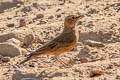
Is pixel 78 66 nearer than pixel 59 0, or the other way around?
pixel 78 66

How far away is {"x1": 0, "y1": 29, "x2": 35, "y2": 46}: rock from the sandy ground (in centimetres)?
18

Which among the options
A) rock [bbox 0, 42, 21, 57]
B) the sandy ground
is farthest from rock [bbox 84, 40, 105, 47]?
rock [bbox 0, 42, 21, 57]

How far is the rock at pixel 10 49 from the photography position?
10516 mm

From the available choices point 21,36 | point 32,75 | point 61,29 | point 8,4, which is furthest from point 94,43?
point 8,4

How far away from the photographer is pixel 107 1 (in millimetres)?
14062

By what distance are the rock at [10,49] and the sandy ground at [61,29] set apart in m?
0.14

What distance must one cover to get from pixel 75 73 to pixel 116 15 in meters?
4.24

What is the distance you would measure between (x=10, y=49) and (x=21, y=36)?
130 centimetres

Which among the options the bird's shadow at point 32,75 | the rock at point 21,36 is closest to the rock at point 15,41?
the rock at point 21,36

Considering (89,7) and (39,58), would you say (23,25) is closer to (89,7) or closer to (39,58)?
(89,7)

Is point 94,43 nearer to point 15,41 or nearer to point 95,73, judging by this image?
point 15,41

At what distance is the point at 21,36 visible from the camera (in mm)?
11781

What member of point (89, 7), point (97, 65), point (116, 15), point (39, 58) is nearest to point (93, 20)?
point (116, 15)

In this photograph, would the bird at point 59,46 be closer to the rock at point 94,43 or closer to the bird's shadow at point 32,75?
the bird's shadow at point 32,75
